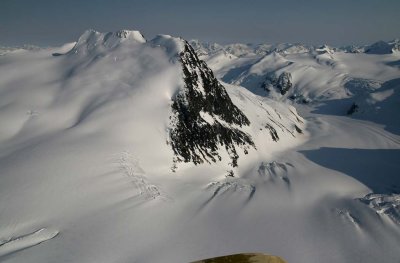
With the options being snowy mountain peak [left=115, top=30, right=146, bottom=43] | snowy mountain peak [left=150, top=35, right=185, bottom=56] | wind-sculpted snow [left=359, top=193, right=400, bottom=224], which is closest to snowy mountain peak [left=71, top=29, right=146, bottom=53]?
snowy mountain peak [left=115, top=30, right=146, bottom=43]

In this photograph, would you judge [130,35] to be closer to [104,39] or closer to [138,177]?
[104,39]

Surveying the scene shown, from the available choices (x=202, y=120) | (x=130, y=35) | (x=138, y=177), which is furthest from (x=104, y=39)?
(x=138, y=177)

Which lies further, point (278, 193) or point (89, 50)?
point (89, 50)

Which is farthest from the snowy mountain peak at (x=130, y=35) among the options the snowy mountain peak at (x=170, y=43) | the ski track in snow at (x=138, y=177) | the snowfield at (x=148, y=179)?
the ski track in snow at (x=138, y=177)

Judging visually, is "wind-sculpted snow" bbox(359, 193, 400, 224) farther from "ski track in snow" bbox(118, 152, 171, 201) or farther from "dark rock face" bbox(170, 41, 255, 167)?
"ski track in snow" bbox(118, 152, 171, 201)

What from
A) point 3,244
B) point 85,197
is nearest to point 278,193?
point 85,197

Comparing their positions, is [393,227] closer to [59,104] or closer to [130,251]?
[130,251]
